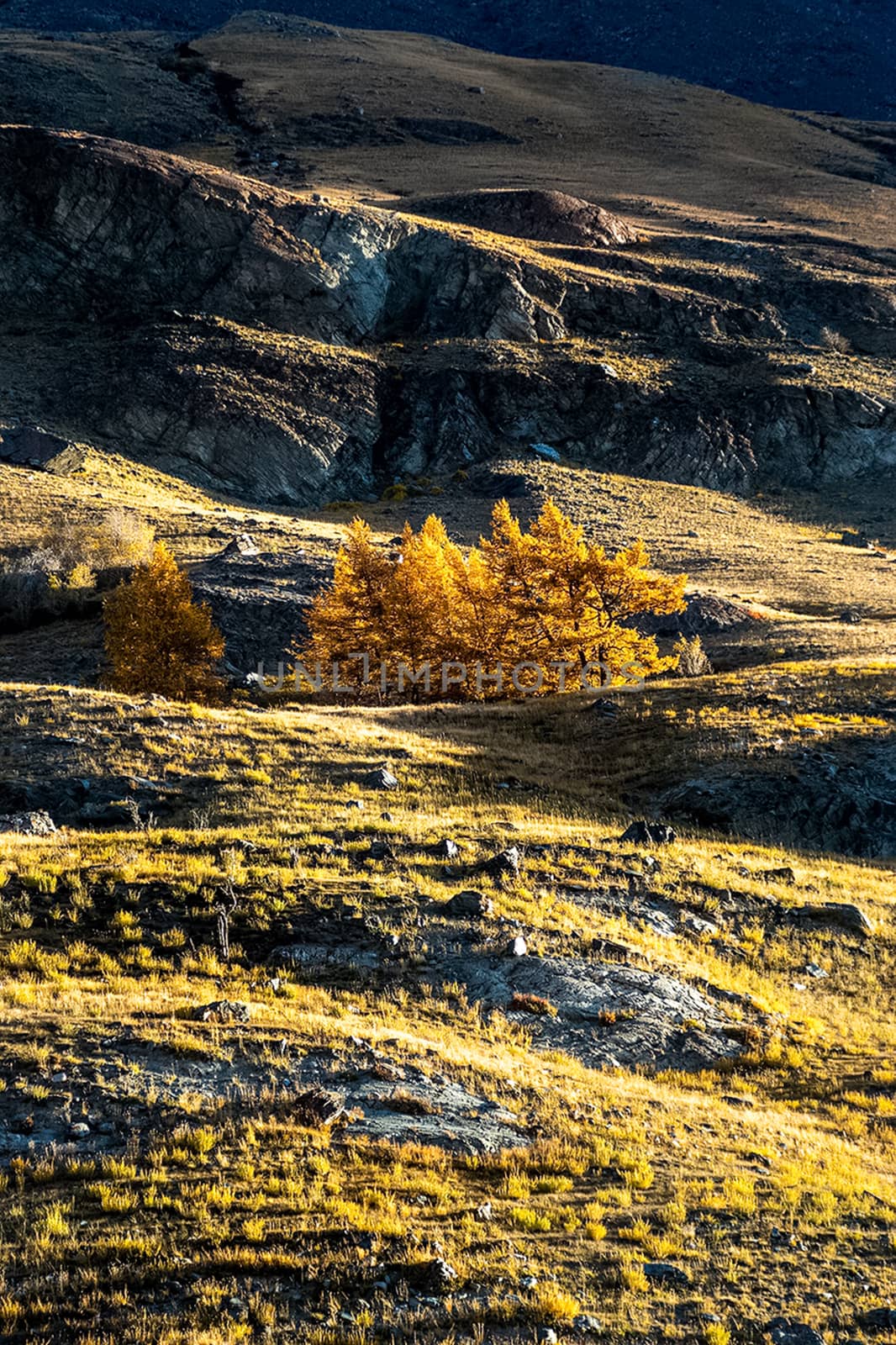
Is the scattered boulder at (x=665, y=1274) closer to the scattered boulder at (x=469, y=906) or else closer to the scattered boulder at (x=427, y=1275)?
the scattered boulder at (x=427, y=1275)

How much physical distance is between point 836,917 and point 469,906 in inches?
324

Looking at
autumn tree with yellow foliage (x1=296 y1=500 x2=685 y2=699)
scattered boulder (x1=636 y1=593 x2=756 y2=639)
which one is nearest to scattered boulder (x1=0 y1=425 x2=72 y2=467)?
autumn tree with yellow foliage (x1=296 y1=500 x2=685 y2=699)

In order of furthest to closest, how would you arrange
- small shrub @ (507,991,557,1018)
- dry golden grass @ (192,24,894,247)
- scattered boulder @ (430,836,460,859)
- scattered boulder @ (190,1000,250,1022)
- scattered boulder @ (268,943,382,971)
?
1. dry golden grass @ (192,24,894,247)
2. scattered boulder @ (430,836,460,859)
3. scattered boulder @ (268,943,382,971)
4. small shrub @ (507,991,557,1018)
5. scattered boulder @ (190,1000,250,1022)

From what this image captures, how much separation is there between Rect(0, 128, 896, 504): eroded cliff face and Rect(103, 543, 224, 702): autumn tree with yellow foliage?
4403 centimetres

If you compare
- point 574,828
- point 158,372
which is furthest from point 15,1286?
point 158,372

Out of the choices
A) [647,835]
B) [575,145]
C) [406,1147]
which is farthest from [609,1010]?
[575,145]

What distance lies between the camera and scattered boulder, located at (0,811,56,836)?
19469 mm

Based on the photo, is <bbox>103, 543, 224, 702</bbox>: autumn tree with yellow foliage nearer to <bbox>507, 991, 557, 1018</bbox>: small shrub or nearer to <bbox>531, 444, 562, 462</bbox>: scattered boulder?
<bbox>507, 991, 557, 1018</bbox>: small shrub

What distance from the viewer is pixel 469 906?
17.1m

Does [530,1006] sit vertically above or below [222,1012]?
below

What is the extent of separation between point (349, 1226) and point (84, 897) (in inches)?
347

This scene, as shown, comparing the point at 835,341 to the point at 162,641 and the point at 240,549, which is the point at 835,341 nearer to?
the point at 240,549

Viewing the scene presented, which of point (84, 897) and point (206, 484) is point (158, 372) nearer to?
point (206, 484)

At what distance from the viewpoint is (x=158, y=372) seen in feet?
287
